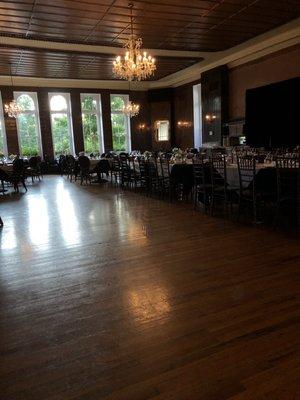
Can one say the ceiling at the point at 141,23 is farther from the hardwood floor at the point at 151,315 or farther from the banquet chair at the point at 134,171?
the hardwood floor at the point at 151,315

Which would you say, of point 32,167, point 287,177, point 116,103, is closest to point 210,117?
point 116,103

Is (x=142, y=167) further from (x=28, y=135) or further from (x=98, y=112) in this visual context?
(x=98, y=112)

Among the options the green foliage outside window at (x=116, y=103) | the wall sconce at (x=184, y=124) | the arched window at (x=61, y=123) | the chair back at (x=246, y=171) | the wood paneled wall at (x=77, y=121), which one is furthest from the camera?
the green foliage outside window at (x=116, y=103)

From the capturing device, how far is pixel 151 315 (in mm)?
2467

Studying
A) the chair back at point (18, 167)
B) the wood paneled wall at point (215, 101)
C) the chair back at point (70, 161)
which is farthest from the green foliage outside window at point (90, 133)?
the chair back at point (18, 167)

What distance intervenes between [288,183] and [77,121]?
505 inches

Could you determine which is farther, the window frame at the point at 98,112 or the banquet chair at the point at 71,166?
the window frame at the point at 98,112

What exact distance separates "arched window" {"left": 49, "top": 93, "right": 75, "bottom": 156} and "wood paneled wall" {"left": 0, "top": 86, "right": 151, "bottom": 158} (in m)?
0.28

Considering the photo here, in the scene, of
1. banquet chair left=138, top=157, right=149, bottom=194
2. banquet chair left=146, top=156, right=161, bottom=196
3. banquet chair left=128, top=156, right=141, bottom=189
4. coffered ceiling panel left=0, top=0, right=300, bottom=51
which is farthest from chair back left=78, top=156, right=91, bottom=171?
coffered ceiling panel left=0, top=0, right=300, bottom=51

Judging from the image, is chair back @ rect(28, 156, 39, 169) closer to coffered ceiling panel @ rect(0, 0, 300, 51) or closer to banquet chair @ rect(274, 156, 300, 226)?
coffered ceiling panel @ rect(0, 0, 300, 51)

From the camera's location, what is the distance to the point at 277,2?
6.95m

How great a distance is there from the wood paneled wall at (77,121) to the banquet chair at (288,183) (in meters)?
12.6

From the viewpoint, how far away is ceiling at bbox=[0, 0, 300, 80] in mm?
6730

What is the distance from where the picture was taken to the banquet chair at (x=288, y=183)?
14.3 ft
